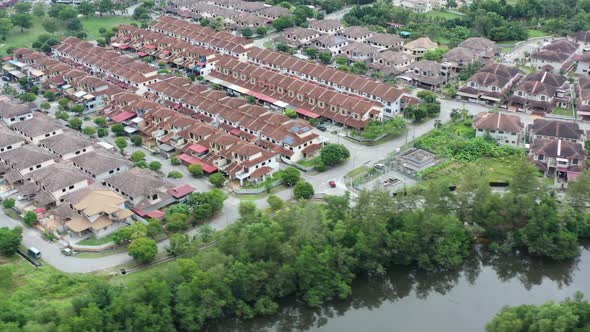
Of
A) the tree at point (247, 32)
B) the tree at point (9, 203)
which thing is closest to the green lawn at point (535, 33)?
the tree at point (247, 32)

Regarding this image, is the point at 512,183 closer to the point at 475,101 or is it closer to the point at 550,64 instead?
the point at 475,101

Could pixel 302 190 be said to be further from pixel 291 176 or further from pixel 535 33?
pixel 535 33

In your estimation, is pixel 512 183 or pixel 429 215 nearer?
pixel 429 215

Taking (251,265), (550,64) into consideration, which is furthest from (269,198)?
(550,64)

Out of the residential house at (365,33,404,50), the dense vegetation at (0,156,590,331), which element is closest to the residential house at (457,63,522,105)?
the residential house at (365,33,404,50)

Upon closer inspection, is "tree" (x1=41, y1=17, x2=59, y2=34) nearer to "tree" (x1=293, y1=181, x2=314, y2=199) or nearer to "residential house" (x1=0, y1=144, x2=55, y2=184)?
"residential house" (x1=0, y1=144, x2=55, y2=184)

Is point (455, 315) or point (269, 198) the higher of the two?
point (269, 198)
